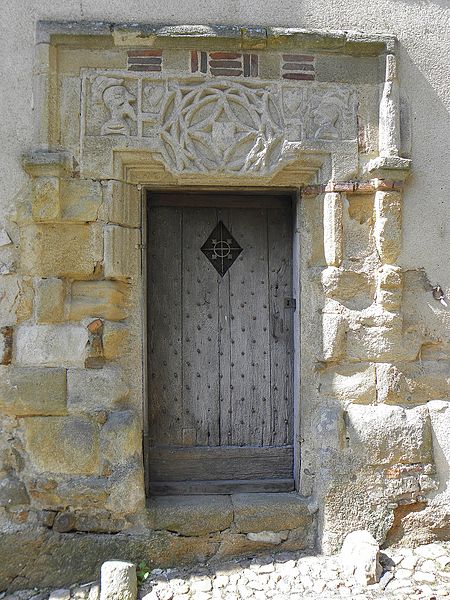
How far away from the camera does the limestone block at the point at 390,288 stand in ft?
11.2

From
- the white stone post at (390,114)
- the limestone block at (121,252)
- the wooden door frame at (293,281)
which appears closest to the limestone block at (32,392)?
the wooden door frame at (293,281)

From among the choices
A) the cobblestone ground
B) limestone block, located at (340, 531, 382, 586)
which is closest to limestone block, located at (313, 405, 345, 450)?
limestone block, located at (340, 531, 382, 586)

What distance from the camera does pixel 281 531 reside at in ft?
11.4

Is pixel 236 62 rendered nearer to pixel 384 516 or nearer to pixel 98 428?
pixel 98 428

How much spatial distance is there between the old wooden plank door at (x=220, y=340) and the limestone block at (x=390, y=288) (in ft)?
1.89

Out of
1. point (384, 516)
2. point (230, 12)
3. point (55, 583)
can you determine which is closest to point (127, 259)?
point (230, 12)

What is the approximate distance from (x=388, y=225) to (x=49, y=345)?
1.96 m

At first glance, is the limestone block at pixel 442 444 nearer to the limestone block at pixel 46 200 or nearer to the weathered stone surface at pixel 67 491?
the weathered stone surface at pixel 67 491

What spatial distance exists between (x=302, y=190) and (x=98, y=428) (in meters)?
1.75

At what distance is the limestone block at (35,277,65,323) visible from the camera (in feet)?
10.8

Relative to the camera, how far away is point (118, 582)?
3.04 meters

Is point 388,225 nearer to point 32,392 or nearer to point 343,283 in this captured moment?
point 343,283

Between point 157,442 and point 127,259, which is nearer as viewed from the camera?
point 127,259

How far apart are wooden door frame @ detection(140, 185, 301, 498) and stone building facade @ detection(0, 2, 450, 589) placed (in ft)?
0.10
